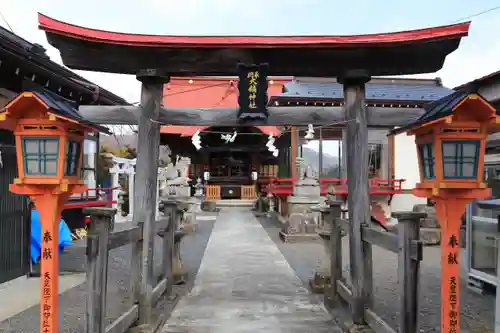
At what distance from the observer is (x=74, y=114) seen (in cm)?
411

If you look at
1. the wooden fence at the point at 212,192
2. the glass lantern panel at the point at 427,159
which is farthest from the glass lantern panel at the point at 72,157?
the wooden fence at the point at 212,192

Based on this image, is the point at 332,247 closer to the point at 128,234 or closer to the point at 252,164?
the point at 128,234

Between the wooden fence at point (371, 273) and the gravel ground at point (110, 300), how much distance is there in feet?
8.64

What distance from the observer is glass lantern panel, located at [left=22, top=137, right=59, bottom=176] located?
3.91 m

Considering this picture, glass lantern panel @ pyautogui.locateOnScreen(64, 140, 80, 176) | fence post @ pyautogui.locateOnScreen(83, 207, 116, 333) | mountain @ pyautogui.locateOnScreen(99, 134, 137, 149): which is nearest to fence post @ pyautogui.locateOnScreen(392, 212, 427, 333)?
fence post @ pyautogui.locateOnScreen(83, 207, 116, 333)

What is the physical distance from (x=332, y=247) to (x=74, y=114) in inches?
181

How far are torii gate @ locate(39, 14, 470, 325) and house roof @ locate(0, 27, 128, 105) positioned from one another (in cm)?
158

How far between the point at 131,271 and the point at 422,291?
5.10m

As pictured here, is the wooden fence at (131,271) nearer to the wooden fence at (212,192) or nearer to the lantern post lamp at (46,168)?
the lantern post lamp at (46,168)

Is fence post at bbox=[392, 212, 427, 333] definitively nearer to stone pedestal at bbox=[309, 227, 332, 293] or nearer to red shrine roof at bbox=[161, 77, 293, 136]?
stone pedestal at bbox=[309, 227, 332, 293]

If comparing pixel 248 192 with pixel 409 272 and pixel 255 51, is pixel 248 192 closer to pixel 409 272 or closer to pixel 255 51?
pixel 255 51

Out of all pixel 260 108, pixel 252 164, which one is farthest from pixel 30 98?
pixel 252 164

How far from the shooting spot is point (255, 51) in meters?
6.13

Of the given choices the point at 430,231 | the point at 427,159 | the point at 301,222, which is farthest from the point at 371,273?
the point at 430,231
